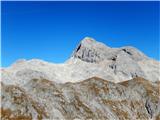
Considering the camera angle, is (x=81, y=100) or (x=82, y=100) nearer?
(x=81, y=100)

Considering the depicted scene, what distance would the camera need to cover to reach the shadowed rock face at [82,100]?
5030 inches

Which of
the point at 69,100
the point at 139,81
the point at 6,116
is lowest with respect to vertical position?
the point at 6,116

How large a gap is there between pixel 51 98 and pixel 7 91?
58.4 feet

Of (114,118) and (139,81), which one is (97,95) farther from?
(139,81)

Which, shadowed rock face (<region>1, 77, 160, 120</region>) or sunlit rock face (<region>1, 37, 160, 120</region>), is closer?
sunlit rock face (<region>1, 37, 160, 120</region>)

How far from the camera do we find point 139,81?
181750 mm

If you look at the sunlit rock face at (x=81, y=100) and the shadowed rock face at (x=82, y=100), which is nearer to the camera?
the sunlit rock face at (x=81, y=100)

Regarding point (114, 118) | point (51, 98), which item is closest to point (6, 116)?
point (51, 98)

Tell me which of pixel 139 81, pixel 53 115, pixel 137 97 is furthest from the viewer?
pixel 139 81

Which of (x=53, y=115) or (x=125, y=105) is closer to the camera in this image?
(x=53, y=115)

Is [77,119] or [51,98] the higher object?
[51,98]

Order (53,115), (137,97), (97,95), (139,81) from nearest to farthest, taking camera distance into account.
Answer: (53,115) → (97,95) → (137,97) → (139,81)

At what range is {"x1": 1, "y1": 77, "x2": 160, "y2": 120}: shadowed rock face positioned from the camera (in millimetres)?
127750

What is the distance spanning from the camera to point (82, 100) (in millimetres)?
146875
